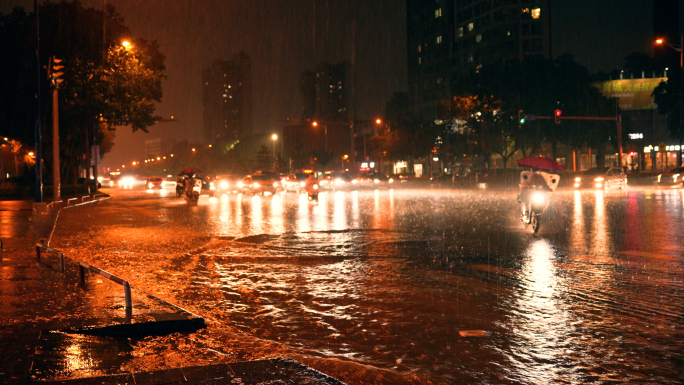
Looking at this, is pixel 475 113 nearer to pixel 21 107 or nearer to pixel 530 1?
pixel 21 107

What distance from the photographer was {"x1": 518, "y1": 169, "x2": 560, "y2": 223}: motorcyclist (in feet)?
56.0

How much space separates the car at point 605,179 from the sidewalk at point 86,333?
134 ft

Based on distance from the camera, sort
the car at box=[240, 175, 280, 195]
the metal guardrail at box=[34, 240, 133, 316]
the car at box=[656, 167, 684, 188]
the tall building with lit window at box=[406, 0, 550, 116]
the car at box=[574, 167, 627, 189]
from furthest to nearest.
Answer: the tall building with lit window at box=[406, 0, 550, 116] → the car at box=[240, 175, 280, 195] → the car at box=[656, 167, 684, 188] → the car at box=[574, 167, 627, 189] → the metal guardrail at box=[34, 240, 133, 316]

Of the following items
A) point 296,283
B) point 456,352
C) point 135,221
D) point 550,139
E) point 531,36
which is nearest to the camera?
point 456,352

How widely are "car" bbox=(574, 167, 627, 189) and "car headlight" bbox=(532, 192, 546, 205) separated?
30029 millimetres

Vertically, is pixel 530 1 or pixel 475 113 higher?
pixel 530 1

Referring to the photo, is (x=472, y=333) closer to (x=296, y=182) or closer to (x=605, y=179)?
(x=605, y=179)

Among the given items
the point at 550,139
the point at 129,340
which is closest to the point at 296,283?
the point at 129,340

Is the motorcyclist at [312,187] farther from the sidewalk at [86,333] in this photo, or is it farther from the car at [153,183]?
the car at [153,183]

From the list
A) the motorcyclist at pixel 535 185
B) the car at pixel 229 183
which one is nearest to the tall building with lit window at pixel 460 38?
the car at pixel 229 183

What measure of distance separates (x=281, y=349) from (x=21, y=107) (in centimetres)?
3940

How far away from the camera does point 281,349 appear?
6.13 meters

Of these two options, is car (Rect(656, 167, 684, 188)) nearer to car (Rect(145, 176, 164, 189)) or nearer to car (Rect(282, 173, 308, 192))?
car (Rect(282, 173, 308, 192))

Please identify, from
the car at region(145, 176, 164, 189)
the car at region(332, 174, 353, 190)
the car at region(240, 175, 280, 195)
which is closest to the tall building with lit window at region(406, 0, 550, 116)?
the car at region(332, 174, 353, 190)
